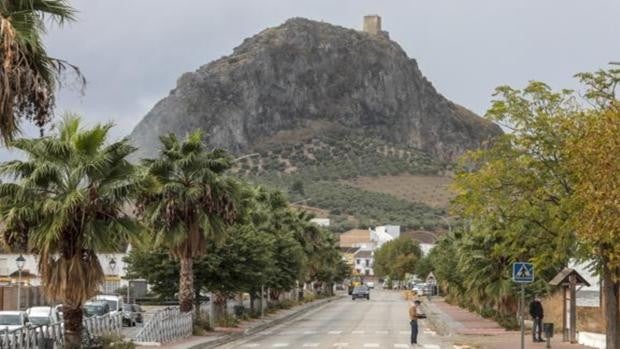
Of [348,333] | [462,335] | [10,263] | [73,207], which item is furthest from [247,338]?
[10,263]

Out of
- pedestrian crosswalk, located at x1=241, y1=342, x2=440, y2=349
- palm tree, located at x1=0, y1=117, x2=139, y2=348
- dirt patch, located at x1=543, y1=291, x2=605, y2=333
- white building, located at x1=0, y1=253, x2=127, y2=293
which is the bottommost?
pedestrian crosswalk, located at x1=241, y1=342, x2=440, y2=349

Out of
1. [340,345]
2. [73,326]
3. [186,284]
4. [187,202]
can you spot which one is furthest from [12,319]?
[340,345]

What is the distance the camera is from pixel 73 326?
2758 centimetres

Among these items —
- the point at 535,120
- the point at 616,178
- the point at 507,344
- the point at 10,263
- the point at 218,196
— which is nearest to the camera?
the point at 616,178

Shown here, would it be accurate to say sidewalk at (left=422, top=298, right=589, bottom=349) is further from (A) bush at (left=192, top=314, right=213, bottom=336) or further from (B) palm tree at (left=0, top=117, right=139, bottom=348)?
(B) palm tree at (left=0, top=117, right=139, bottom=348)

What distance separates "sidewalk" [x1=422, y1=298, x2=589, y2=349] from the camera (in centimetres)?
3788

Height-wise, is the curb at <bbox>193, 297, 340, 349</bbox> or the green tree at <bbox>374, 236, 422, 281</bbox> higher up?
the green tree at <bbox>374, 236, 422, 281</bbox>

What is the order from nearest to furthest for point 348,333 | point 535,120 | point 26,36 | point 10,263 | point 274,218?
point 26,36, point 535,120, point 348,333, point 274,218, point 10,263

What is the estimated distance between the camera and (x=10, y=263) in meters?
90.7

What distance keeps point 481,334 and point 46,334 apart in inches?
907

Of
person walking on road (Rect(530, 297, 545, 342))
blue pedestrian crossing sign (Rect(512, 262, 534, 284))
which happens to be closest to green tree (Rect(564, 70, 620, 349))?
blue pedestrian crossing sign (Rect(512, 262, 534, 284))

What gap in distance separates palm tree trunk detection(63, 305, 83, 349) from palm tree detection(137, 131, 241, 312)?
1564cm

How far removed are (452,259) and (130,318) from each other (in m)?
26.5

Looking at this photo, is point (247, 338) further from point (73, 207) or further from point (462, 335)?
point (73, 207)
